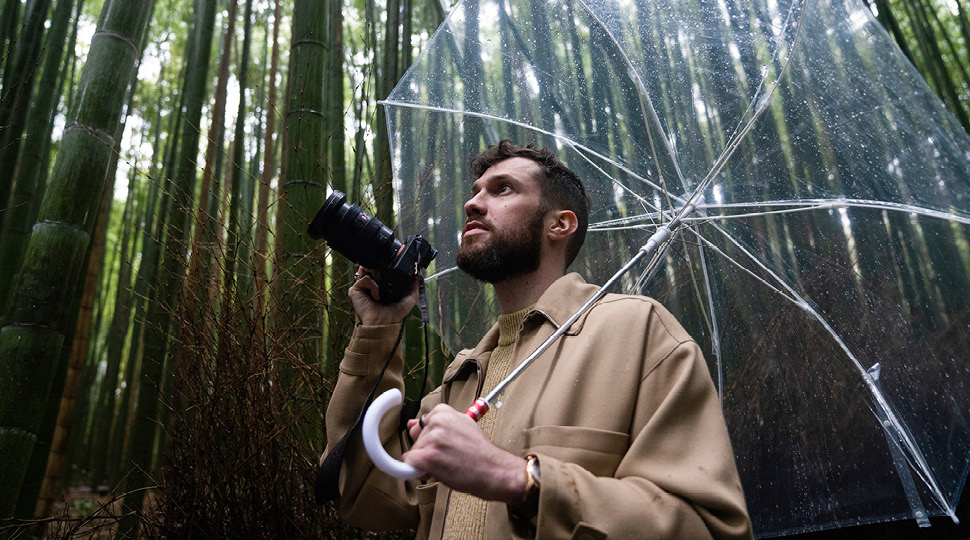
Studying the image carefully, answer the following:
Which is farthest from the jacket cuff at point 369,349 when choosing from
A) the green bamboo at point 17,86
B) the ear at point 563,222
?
the green bamboo at point 17,86

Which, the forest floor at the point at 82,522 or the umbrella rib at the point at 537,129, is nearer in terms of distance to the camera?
the umbrella rib at the point at 537,129

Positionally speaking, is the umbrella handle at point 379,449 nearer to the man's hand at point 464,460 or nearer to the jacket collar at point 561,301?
the man's hand at point 464,460

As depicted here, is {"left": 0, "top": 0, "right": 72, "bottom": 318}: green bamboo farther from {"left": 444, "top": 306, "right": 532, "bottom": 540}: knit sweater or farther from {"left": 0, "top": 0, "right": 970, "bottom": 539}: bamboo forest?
{"left": 444, "top": 306, "right": 532, "bottom": 540}: knit sweater

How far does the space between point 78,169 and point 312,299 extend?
767mm

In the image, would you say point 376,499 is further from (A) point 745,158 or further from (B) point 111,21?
(B) point 111,21

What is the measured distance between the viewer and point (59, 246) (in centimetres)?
176

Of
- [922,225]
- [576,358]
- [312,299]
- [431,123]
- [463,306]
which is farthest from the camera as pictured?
[312,299]

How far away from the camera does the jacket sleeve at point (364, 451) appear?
1.38m

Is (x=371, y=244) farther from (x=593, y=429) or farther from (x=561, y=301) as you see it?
(x=593, y=429)

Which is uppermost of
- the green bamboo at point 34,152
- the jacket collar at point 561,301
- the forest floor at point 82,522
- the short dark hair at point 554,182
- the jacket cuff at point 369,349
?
the green bamboo at point 34,152

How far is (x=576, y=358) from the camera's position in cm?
114

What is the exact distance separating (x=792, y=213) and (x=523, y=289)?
0.58 meters

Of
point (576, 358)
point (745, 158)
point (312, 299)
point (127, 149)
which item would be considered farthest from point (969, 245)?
point (127, 149)

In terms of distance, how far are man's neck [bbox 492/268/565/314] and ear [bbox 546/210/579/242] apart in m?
0.10
